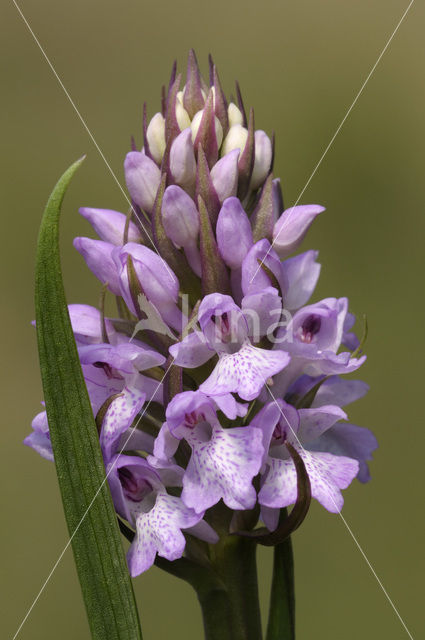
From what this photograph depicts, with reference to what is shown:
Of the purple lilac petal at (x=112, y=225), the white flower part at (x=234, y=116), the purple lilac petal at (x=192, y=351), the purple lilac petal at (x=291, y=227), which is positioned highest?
the white flower part at (x=234, y=116)

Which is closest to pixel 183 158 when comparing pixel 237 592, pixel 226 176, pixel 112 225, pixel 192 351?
pixel 226 176

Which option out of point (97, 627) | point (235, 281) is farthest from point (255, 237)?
point (97, 627)

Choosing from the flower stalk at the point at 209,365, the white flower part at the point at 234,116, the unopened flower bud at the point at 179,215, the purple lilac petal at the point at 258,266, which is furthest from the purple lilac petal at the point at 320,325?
the white flower part at the point at 234,116

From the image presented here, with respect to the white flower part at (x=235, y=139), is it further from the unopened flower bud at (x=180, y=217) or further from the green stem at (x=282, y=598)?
the green stem at (x=282, y=598)

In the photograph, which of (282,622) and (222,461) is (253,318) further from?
(282,622)

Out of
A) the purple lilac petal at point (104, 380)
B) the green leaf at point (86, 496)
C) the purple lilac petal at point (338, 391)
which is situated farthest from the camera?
the purple lilac petal at point (338, 391)

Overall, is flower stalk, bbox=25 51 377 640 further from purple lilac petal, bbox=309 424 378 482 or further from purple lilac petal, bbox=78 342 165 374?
purple lilac petal, bbox=309 424 378 482

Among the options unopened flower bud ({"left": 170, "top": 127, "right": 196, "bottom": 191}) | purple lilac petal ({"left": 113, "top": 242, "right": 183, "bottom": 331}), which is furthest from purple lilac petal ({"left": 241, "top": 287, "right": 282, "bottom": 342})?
unopened flower bud ({"left": 170, "top": 127, "right": 196, "bottom": 191})
